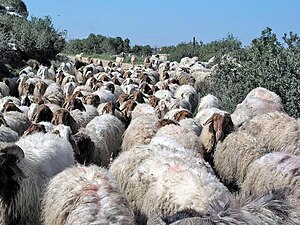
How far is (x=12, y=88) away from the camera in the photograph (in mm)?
19016

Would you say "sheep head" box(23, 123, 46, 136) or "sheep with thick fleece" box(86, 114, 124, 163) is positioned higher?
"sheep head" box(23, 123, 46, 136)

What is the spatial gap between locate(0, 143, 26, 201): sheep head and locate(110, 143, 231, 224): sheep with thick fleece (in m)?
1.43

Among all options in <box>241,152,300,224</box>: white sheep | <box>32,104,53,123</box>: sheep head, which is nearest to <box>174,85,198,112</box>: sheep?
<box>32,104,53,123</box>: sheep head

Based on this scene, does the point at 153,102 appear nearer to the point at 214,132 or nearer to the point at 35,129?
the point at 214,132

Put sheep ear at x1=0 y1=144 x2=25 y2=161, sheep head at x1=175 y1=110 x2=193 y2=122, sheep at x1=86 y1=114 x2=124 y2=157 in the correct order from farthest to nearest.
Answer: sheep head at x1=175 y1=110 x2=193 y2=122
sheep at x1=86 y1=114 x2=124 y2=157
sheep ear at x1=0 y1=144 x2=25 y2=161

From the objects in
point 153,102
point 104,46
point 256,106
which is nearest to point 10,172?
point 256,106

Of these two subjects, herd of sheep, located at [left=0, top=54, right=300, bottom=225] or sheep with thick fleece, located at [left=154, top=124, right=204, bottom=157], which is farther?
sheep with thick fleece, located at [left=154, top=124, right=204, bottom=157]

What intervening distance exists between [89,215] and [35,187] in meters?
1.62

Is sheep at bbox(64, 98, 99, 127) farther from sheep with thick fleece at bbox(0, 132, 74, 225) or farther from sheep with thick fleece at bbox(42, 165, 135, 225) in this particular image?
sheep with thick fleece at bbox(42, 165, 135, 225)

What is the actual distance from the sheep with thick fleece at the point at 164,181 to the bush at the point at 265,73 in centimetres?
766

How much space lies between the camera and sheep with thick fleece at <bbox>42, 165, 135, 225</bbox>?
4.65 m

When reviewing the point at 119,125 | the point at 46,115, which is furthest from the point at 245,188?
the point at 46,115

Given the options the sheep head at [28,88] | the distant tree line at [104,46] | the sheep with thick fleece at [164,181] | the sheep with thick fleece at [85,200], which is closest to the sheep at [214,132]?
the sheep with thick fleece at [164,181]

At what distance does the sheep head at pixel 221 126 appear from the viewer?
28.9 feet
